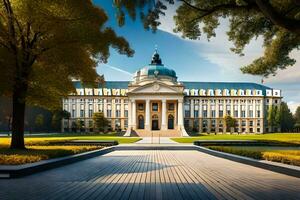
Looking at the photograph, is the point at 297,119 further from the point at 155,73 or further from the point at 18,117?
the point at 18,117

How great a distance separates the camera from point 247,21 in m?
20.9

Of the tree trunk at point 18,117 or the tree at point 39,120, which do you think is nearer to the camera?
the tree trunk at point 18,117

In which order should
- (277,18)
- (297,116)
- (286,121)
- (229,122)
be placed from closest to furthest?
(277,18) → (229,122) → (286,121) → (297,116)

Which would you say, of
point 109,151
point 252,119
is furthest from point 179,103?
point 109,151

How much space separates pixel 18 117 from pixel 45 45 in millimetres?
4861

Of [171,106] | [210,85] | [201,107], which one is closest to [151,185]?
[171,106]

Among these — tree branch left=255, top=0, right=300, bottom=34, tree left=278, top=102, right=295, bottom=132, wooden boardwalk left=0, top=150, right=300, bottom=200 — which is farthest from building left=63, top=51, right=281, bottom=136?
wooden boardwalk left=0, top=150, right=300, bottom=200

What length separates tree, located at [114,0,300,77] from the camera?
14914 mm

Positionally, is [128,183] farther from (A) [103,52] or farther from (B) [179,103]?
(B) [179,103]

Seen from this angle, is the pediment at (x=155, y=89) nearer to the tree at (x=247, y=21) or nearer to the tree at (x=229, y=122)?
the tree at (x=229, y=122)

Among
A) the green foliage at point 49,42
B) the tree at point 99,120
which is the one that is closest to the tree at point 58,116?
the tree at point 99,120

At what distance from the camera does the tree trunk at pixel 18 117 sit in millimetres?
23094

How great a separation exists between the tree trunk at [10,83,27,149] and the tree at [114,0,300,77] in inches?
391

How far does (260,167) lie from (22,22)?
16.0 meters
